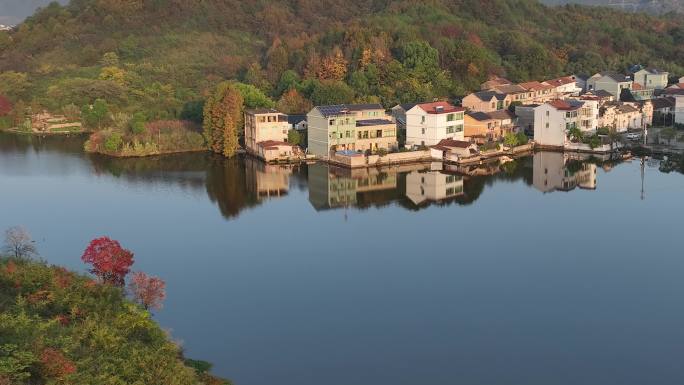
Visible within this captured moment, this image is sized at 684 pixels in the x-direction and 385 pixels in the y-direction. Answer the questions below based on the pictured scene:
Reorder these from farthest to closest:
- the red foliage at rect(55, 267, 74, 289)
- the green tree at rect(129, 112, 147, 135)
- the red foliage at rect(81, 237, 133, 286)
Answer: the green tree at rect(129, 112, 147, 135) → the red foliage at rect(81, 237, 133, 286) → the red foliage at rect(55, 267, 74, 289)

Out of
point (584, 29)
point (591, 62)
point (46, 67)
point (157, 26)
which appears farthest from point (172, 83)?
point (584, 29)

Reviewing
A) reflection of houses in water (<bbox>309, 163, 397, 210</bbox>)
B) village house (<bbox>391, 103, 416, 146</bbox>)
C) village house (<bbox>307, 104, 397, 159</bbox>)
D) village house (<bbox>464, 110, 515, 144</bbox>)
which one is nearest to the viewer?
reflection of houses in water (<bbox>309, 163, 397, 210</bbox>)

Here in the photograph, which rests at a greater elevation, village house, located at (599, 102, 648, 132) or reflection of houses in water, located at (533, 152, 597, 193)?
village house, located at (599, 102, 648, 132)

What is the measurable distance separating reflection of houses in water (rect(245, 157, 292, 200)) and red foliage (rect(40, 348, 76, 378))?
22.8 feet

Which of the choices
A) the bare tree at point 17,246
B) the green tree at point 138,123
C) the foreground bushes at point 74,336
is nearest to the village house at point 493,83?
the green tree at point 138,123

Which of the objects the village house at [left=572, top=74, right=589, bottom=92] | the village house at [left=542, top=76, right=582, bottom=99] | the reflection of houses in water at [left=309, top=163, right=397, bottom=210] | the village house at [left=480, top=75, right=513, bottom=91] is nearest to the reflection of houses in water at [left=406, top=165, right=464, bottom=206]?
the reflection of houses in water at [left=309, top=163, right=397, bottom=210]

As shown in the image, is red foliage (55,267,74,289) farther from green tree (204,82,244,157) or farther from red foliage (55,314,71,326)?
green tree (204,82,244,157)

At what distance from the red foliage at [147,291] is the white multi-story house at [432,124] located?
844 cm

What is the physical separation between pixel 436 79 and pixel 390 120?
19.4 feet

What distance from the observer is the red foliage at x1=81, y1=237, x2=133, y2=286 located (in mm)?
6535

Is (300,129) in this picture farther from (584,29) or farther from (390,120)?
(584,29)

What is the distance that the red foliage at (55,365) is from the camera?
160 inches

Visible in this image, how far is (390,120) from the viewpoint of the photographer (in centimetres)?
1438

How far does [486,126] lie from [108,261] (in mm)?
10031
